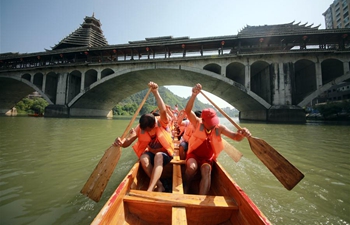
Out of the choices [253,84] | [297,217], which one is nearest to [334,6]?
[253,84]

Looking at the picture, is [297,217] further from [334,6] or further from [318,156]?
[334,6]

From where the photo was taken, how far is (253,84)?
71.6ft

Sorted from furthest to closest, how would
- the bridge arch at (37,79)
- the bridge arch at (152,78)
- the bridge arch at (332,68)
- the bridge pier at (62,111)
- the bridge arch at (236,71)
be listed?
the bridge arch at (37,79) < the bridge pier at (62,111) < the bridge arch at (236,71) < the bridge arch at (152,78) < the bridge arch at (332,68)

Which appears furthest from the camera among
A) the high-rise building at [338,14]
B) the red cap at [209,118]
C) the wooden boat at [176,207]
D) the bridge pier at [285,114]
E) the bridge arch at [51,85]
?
the high-rise building at [338,14]

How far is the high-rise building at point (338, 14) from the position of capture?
41.6m

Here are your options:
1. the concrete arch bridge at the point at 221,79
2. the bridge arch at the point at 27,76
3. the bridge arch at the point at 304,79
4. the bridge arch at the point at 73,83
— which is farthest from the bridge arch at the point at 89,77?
the bridge arch at the point at 304,79

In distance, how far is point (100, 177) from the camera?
214cm

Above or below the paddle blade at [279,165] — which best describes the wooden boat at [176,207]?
below

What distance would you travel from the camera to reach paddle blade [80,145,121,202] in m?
2.00

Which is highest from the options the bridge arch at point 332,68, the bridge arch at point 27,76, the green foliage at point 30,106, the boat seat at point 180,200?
the bridge arch at point 27,76

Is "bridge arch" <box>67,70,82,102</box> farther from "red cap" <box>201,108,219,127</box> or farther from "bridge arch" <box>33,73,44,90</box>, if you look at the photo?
"red cap" <box>201,108,219,127</box>

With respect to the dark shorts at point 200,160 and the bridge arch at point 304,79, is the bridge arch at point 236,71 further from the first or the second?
the dark shorts at point 200,160

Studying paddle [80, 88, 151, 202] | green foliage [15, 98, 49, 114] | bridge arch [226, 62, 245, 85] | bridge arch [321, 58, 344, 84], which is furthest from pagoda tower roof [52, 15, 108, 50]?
bridge arch [321, 58, 344, 84]

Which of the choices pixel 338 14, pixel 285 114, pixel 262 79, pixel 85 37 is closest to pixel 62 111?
pixel 85 37
